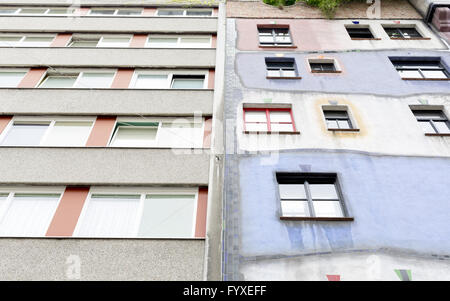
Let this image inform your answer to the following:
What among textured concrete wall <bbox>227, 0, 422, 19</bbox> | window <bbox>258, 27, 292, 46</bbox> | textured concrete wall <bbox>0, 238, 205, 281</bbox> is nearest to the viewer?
textured concrete wall <bbox>0, 238, 205, 281</bbox>

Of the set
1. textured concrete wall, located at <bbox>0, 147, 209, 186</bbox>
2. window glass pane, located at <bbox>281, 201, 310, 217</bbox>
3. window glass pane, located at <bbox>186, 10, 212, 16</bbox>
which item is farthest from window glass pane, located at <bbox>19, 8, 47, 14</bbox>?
window glass pane, located at <bbox>281, 201, 310, 217</bbox>

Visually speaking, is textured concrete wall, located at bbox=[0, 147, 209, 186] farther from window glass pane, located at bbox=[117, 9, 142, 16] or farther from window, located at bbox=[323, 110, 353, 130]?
window glass pane, located at bbox=[117, 9, 142, 16]

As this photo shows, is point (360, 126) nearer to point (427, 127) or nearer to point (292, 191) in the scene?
point (427, 127)

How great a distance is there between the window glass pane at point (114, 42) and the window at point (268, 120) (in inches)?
326

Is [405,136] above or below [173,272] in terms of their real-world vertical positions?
above

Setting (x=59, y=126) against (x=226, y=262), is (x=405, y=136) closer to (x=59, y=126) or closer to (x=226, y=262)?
(x=226, y=262)

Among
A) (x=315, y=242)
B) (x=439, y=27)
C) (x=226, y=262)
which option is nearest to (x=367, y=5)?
(x=439, y=27)

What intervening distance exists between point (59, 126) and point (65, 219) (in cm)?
437

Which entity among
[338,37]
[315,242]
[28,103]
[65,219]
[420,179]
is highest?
[338,37]

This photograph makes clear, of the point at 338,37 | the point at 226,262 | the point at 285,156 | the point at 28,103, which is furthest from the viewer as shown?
the point at 338,37

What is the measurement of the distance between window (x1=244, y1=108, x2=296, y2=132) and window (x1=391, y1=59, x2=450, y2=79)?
6.05 meters

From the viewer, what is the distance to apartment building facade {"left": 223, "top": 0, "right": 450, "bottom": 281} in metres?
7.82

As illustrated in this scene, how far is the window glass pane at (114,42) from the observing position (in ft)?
52.5

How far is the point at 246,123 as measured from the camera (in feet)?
38.2
